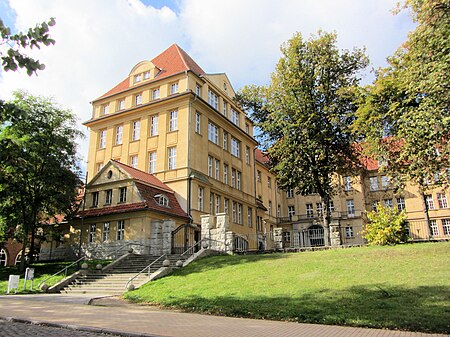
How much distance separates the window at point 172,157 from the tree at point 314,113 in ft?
25.5

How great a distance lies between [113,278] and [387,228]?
565 inches

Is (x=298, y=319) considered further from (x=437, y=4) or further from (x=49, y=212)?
(x=49, y=212)

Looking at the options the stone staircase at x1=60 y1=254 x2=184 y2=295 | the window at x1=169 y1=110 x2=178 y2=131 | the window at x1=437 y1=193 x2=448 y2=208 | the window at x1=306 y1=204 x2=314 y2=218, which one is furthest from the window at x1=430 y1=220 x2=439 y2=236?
the stone staircase at x1=60 y1=254 x2=184 y2=295

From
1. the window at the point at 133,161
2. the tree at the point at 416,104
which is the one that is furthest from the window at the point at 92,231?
the tree at the point at 416,104

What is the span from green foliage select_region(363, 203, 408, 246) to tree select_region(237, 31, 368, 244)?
477cm

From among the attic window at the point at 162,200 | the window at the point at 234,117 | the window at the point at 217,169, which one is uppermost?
the window at the point at 234,117

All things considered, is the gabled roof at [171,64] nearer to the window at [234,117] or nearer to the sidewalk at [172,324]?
the window at [234,117]

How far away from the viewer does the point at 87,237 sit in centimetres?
2670

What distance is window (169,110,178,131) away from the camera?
30656 millimetres

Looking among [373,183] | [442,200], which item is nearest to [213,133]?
[373,183]

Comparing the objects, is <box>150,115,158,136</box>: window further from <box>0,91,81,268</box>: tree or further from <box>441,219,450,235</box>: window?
<box>441,219,450,235</box>: window

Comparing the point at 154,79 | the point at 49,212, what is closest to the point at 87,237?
the point at 49,212

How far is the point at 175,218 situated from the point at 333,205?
1338 inches

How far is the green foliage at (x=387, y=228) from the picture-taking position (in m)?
19.2
